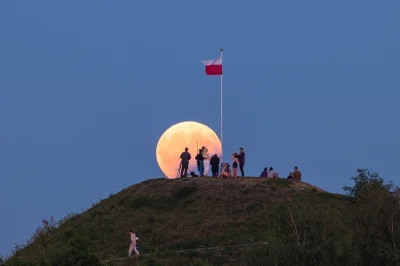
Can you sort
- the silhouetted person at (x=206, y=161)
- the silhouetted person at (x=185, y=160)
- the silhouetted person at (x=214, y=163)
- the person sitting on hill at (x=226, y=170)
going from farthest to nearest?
1. the person sitting on hill at (x=226, y=170)
2. the silhouetted person at (x=214, y=163)
3. the silhouetted person at (x=206, y=161)
4. the silhouetted person at (x=185, y=160)

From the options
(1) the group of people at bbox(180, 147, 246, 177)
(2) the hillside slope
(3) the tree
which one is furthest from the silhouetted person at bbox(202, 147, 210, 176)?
(3) the tree

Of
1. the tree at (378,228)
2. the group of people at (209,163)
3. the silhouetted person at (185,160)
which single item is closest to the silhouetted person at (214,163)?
the group of people at (209,163)

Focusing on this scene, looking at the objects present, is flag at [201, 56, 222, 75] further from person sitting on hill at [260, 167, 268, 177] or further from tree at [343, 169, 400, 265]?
tree at [343, 169, 400, 265]

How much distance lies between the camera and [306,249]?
3105 cm

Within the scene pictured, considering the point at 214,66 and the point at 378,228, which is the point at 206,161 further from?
the point at 378,228

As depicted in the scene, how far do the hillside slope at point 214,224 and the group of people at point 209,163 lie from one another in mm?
772

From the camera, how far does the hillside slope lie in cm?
3195

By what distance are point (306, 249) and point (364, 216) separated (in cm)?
481

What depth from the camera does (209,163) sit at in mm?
52250

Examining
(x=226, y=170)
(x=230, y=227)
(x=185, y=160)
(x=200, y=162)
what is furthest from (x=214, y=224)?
(x=226, y=170)

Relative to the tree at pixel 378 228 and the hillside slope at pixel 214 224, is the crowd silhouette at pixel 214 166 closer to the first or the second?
the hillside slope at pixel 214 224

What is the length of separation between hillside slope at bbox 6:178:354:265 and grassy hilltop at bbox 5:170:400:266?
0.05 m

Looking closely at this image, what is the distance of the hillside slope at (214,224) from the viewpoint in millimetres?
31953

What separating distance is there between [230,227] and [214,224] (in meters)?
1.01
